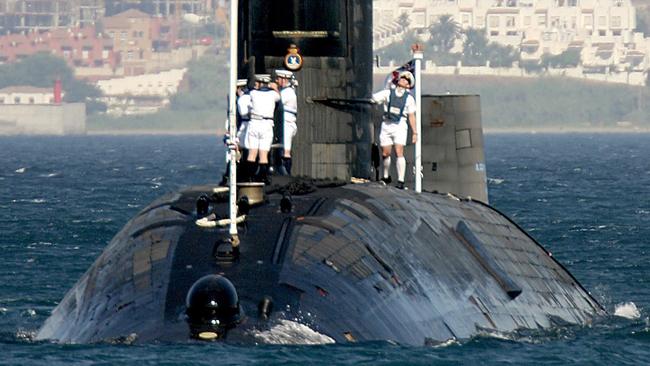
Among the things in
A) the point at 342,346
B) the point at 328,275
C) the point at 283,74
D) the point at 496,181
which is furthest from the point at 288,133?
the point at 496,181

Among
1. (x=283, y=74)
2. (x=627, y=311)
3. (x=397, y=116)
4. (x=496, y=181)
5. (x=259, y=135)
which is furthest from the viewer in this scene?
(x=496, y=181)

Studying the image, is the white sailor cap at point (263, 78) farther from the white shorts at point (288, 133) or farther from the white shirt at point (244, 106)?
the white shorts at point (288, 133)

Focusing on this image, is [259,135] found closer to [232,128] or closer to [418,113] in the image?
[418,113]

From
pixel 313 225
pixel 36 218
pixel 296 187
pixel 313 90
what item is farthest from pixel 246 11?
pixel 36 218

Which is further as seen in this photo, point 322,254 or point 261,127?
point 261,127

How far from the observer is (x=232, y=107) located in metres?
16.2

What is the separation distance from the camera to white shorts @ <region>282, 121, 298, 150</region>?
21578 millimetres

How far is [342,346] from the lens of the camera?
1490 cm

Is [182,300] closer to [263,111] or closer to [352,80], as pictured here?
[263,111]

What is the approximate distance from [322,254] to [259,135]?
158 inches

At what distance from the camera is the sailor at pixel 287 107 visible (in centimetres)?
2145

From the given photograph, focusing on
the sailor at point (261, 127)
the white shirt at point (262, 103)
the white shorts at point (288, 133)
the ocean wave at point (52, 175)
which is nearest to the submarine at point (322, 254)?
the sailor at point (261, 127)

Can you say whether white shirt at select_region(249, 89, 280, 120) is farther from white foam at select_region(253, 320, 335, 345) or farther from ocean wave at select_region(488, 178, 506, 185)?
ocean wave at select_region(488, 178, 506, 185)

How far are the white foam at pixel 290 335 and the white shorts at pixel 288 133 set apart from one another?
22.4ft
